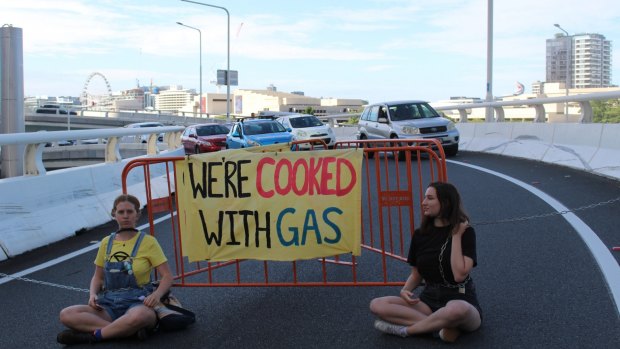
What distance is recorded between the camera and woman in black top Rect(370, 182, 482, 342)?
15.0 feet

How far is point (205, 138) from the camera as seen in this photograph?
31719 millimetres

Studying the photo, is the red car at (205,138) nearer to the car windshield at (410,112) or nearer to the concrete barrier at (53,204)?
the car windshield at (410,112)

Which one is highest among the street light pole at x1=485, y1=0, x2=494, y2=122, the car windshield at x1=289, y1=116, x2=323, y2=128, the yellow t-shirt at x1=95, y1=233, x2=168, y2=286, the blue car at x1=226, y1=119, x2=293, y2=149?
the street light pole at x1=485, y1=0, x2=494, y2=122

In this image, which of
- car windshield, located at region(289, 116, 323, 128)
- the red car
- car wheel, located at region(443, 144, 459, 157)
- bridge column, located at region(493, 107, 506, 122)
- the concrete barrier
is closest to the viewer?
the concrete barrier

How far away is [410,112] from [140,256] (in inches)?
721

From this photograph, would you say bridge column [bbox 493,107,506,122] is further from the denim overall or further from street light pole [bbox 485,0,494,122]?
the denim overall

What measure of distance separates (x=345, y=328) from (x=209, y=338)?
0.95 meters

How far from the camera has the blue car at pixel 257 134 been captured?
86.8 feet

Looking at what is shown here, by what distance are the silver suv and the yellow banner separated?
1527 centimetres

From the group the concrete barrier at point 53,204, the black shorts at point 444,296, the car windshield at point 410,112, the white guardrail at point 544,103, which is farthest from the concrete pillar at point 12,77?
the car windshield at point 410,112

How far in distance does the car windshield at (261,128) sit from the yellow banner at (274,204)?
70.8 ft

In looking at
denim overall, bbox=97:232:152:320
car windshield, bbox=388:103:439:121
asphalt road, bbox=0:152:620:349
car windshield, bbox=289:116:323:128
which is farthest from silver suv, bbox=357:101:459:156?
denim overall, bbox=97:232:152:320

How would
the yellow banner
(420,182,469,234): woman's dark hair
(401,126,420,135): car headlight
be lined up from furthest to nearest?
(401,126,420,135): car headlight < the yellow banner < (420,182,469,234): woman's dark hair

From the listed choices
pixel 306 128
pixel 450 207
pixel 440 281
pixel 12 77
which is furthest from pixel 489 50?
pixel 440 281
